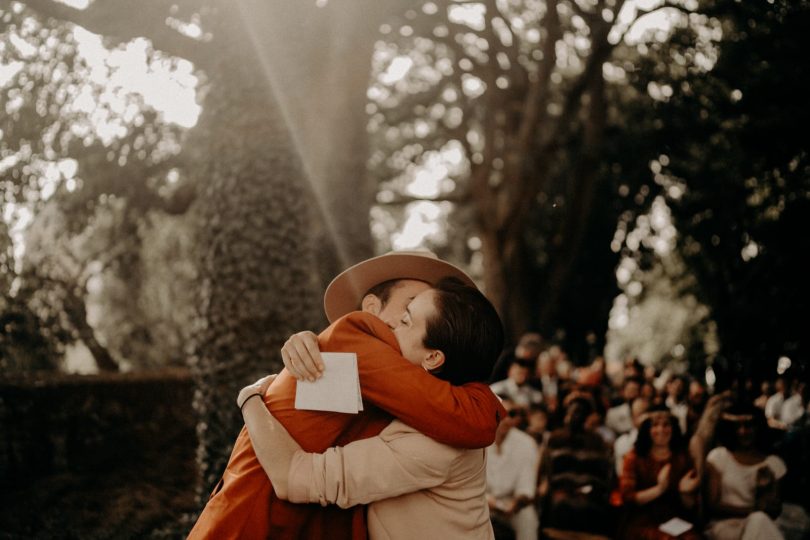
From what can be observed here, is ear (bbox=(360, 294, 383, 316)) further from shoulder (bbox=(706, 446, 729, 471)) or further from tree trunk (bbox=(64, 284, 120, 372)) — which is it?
tree trunk (bbox=(64, 284, 120, 372))

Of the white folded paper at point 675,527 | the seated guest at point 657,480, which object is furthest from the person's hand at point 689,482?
the white folded paper at point 675,527

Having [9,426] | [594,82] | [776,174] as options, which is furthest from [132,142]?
[776,174]

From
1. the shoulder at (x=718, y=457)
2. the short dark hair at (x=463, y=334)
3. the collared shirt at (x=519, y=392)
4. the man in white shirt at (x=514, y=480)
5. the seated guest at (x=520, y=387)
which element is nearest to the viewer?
the short dark hair at (x=463, y=334)

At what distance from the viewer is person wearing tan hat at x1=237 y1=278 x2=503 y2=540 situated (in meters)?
2.38

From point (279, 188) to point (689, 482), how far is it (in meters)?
4.18

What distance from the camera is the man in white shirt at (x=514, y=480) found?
6824 mm

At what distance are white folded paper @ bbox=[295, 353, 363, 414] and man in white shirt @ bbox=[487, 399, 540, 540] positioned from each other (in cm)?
464

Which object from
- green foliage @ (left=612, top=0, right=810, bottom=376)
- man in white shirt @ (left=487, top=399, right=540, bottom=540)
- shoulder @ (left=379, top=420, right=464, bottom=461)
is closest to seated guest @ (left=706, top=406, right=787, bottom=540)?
man in white shirt @ (left=487, top=399, right=540, bottom=540)

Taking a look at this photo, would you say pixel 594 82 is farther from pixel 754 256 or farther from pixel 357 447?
pixel 357 447

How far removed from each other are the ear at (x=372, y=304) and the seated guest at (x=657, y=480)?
166 inches

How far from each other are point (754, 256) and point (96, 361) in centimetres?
1499

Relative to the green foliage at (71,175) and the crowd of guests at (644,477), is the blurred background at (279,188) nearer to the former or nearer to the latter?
the green foliage at (71,175)

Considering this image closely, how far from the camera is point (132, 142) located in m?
10.6

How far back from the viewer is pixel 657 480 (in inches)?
251
